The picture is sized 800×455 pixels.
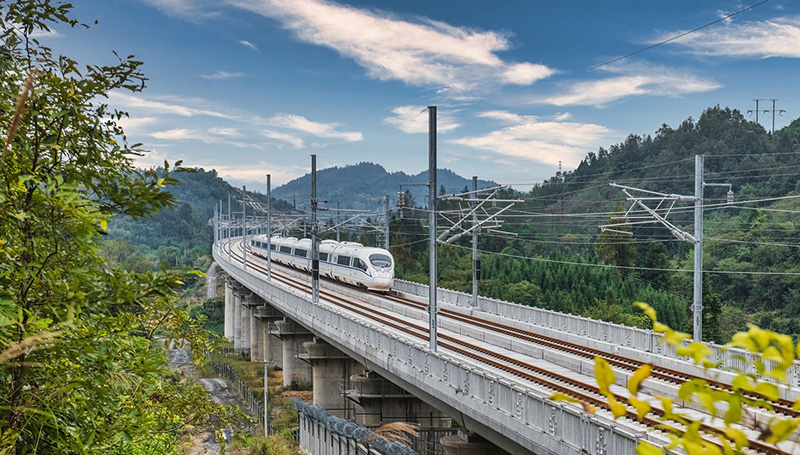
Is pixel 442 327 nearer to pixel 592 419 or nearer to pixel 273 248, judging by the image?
pixel 592 419

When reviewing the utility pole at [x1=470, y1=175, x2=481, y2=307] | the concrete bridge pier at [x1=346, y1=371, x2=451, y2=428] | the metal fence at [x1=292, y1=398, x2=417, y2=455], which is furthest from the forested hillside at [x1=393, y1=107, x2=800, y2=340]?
the metal fence at [x1=292, y1=398, x2=417, y2=455]

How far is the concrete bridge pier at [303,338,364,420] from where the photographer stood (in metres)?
41.6

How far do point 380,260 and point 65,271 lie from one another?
40645 mm

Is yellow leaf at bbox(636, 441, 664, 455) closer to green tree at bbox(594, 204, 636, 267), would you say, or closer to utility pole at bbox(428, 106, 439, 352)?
utility pole at bbox(428, 106, 439, 352)

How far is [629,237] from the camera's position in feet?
243

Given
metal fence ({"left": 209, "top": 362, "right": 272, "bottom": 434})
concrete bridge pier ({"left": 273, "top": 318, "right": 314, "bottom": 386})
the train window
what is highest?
the train window

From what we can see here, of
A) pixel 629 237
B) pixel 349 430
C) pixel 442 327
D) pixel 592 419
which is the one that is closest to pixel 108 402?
pixel 592 419

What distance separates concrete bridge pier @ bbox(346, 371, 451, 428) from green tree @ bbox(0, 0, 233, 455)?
91.1 ft

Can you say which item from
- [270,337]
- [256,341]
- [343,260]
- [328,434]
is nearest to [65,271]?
[328,434]

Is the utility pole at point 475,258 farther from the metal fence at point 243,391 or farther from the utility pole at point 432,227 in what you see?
the metal fence at point 243,391

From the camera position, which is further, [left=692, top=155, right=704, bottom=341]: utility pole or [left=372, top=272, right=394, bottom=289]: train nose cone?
[left=372, top=272, right=394, bottom=289]: train nose cone

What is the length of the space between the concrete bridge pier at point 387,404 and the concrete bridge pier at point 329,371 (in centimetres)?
646

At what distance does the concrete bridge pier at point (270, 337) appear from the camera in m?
61.9

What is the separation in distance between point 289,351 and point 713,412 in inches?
2105
